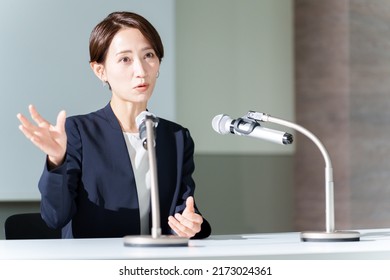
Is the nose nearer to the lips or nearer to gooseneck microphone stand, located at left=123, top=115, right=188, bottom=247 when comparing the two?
the lips

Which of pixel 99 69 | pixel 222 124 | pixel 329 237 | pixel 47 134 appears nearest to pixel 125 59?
pixel 99 69

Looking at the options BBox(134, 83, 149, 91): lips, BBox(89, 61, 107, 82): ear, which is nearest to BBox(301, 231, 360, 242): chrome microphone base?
BBox(134, 83, 149, 91): lips

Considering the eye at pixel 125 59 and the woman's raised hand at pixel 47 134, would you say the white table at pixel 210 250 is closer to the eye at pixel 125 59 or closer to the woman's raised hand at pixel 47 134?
the woman's raised hand at pixel 47 134

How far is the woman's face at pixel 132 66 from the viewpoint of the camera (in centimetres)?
312

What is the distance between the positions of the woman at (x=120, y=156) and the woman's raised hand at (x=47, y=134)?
0.90 ft

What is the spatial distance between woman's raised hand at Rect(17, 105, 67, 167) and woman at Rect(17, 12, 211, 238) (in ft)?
0.90

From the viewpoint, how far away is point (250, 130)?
2582 millimetres

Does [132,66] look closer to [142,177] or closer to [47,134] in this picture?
[142,177]

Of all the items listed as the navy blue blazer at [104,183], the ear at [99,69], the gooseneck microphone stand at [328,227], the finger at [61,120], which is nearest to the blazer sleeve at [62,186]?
the navy blue blazer at [104,183]

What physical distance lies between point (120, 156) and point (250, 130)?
24.6 inches

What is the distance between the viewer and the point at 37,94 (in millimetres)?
4691

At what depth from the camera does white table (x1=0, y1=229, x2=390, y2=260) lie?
2.07 metres
